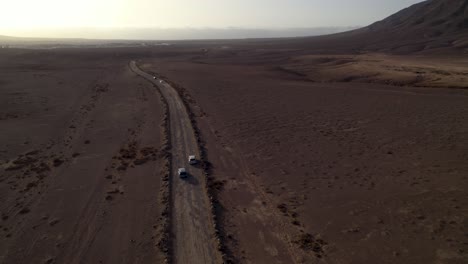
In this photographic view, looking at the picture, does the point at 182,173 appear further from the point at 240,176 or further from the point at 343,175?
the point at 343,175

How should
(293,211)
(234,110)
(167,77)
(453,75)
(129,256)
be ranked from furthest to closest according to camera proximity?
1. (167,77)
2. (453,75)
3. (234,110)
4. (293,211)
5. (129,256)

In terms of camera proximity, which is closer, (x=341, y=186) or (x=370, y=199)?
(x=370, y=199)

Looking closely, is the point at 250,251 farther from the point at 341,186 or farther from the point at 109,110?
the point at 109,110

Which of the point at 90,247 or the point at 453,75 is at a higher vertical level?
the point at 453,75

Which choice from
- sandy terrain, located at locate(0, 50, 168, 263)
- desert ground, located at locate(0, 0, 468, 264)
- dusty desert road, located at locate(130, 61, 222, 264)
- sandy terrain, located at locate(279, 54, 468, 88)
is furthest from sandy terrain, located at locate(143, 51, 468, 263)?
sandy terrain, located at locate(279, 54, 468, 88)

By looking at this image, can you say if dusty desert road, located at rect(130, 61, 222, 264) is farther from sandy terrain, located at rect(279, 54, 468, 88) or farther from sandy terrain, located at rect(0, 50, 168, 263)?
sandy terrain, located at rect(279, 54, 468, 88)

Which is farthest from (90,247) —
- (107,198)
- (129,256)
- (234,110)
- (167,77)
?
(167,77)

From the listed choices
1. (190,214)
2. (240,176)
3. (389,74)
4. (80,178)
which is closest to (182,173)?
(240,176)
